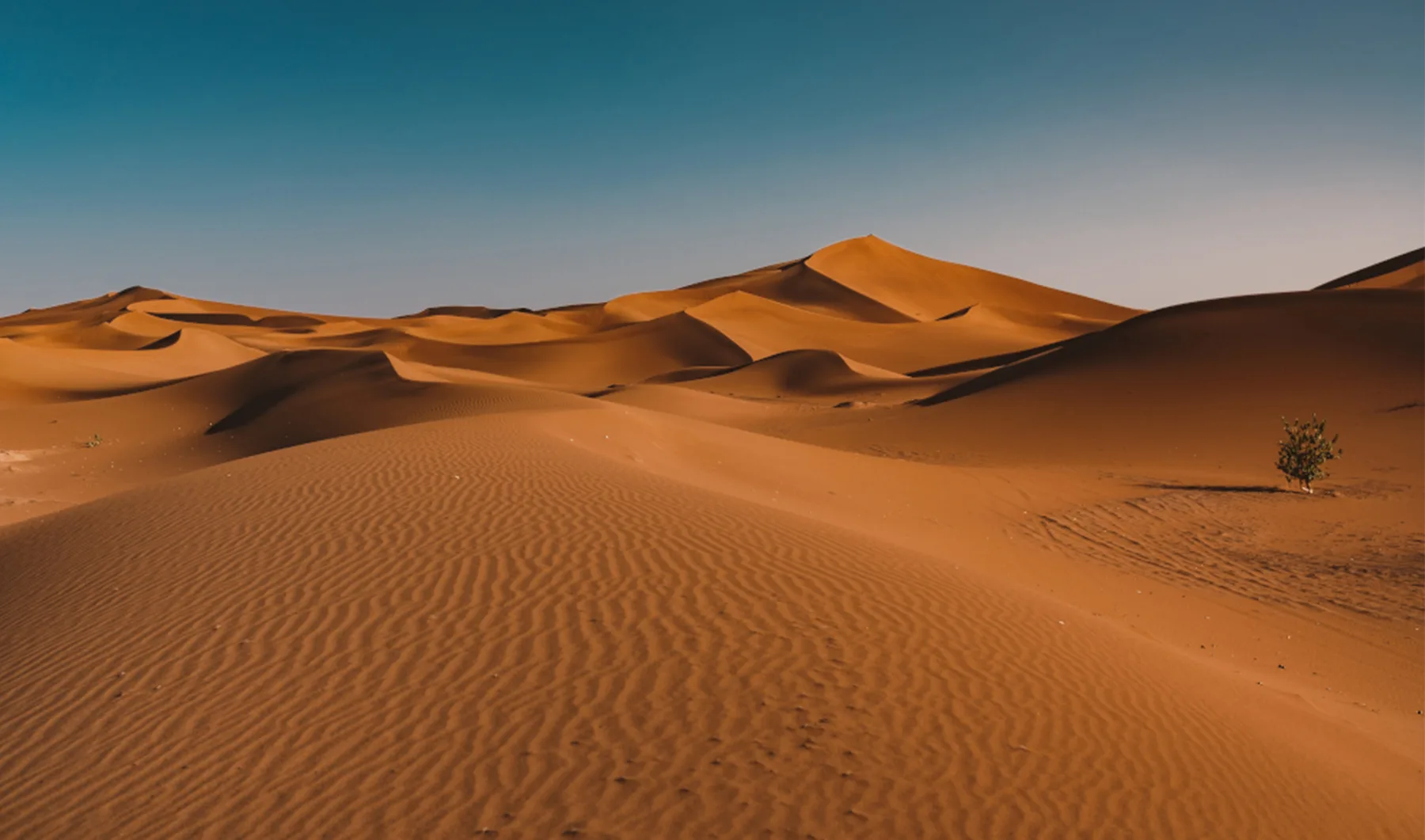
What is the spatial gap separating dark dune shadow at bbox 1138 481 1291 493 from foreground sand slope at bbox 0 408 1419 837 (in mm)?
10289

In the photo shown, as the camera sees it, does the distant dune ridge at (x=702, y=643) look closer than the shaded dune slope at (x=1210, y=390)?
Yes

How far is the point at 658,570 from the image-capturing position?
7.23 m

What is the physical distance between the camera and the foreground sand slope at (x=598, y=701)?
4262 mm

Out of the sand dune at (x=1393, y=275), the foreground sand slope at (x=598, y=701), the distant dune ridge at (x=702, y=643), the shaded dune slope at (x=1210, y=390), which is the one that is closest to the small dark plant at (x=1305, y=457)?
the distant dune ridge at (x=702, y=643)

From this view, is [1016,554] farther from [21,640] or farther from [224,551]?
[21,640]

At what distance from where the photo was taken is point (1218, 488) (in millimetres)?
16781

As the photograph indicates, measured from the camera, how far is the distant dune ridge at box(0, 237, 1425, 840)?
14.4ft

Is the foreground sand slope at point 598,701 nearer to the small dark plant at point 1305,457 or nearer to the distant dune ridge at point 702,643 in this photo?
the distant dune ridge at point 702,643

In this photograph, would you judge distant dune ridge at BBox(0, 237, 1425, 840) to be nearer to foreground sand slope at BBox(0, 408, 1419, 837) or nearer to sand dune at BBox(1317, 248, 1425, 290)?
foreground sand slope at BBox(0, 408, 1419, 837)

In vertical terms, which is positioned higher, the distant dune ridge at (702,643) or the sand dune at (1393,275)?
the sand dune at (1393,275)

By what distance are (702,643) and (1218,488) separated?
1471cm

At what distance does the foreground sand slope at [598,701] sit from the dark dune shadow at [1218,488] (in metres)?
10.3

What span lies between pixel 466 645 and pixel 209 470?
31.4 feet

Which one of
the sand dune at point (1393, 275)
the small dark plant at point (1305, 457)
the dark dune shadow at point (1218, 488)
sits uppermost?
the sand dune at point (1393, 275)
